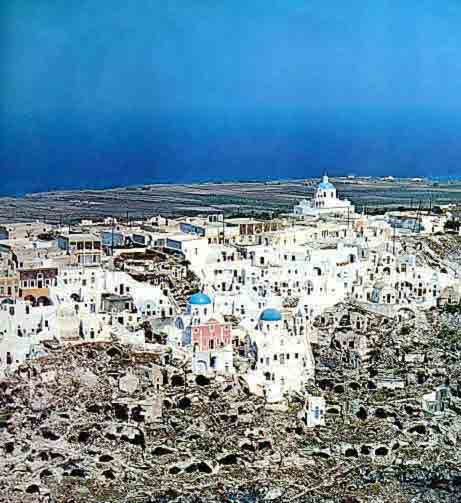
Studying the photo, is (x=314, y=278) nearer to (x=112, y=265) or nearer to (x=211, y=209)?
(x=112, y=265)

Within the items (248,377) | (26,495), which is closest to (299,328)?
(248,377)

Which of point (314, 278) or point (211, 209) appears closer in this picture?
point (314, 278)

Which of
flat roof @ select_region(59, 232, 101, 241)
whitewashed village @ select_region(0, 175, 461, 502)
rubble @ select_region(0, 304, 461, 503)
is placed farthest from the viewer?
flat roof @ select_region(59, 232, 101, 241)

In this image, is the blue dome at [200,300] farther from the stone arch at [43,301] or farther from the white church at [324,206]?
the white church at [324,206]

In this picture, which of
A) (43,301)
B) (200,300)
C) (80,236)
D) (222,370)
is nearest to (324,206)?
(80,236)

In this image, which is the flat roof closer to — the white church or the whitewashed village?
the whitewashed village

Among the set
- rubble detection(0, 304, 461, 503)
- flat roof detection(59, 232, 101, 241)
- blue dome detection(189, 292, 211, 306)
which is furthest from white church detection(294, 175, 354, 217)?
rubble detection(0, 304, 461, 503)

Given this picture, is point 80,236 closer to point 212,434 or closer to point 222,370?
point 222,370

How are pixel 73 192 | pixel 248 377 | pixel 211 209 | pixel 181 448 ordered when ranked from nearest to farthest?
pixel 181 448
pixel 248 377
pixel 211 209
pixel 73 192

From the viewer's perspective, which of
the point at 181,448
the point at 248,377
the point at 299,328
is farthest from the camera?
the point at 299,328
